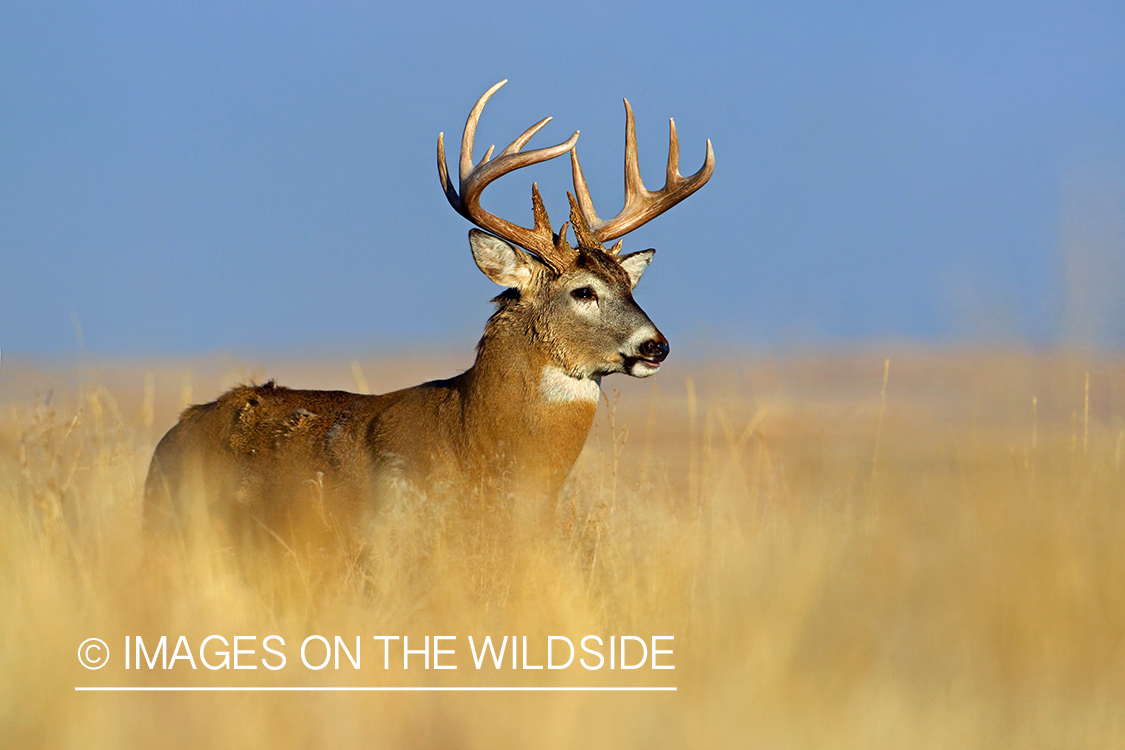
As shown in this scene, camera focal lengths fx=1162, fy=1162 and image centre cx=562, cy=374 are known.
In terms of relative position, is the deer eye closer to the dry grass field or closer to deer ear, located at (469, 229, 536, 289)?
Result: deer ear, located at (469, 229, 536, 289)

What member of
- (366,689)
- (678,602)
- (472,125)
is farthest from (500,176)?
(366,689)

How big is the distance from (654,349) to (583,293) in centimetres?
55

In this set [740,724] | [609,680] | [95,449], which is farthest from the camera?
[95,449]

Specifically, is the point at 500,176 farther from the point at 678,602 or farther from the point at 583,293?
the point at 678,602

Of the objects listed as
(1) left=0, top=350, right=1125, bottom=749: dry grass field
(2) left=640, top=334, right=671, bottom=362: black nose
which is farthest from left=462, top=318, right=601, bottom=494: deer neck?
(2) left=640, top=334, right=671, bottom=362: black nose

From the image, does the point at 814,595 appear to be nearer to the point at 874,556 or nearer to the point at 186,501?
the point at 874,556

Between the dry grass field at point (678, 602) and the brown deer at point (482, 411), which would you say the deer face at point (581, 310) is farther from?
the dry grass field at point (678, 602)

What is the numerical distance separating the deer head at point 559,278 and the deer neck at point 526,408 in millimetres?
76

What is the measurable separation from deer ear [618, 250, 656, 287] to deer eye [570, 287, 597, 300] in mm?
760

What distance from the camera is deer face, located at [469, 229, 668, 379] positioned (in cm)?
652

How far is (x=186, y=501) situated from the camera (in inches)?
278

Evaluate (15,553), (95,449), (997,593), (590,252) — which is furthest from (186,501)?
(997,593)

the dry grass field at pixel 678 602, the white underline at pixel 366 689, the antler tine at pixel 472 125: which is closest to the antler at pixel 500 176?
the antler tine at pixel 472 125

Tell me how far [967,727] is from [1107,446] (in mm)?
2589
